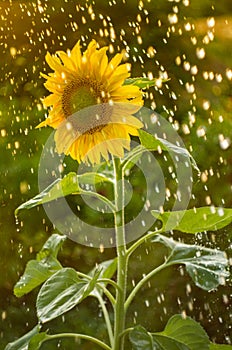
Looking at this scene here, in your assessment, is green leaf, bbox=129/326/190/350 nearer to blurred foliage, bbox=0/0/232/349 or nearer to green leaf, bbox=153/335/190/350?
green leaf, bbox=153/335/190/350

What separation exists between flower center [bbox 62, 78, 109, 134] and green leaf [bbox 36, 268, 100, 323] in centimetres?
15

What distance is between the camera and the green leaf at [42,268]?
771 mm

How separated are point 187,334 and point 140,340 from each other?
0.18ft

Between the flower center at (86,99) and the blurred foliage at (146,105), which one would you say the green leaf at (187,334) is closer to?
the flower center at (86,99)

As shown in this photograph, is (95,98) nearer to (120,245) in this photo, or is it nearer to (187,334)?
(120,245)

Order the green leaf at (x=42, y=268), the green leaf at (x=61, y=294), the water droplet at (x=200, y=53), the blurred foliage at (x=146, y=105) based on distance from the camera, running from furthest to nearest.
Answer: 1. the water droplet at (x=200, y=53)
2. the blurred foliage at (x=146, y=105)
3. the green leaf at (x=42, y=268)
4. the green leaf at (x=61, y=294)

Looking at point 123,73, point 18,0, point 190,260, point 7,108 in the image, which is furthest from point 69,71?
point 18,0

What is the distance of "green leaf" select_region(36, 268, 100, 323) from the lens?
610 millimetres

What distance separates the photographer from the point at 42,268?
0.77 metres

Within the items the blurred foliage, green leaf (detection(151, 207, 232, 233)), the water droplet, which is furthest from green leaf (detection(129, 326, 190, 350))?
the water droplet

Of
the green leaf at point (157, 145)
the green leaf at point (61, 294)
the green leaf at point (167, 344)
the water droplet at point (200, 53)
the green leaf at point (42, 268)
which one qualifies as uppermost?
the water droplet at point (200, 53)

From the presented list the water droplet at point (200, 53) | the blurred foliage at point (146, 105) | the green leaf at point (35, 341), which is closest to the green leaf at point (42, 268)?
the green leaf at point (35, 341)

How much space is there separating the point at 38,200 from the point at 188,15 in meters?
0.73

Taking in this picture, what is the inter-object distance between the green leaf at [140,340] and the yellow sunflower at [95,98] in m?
0.17
